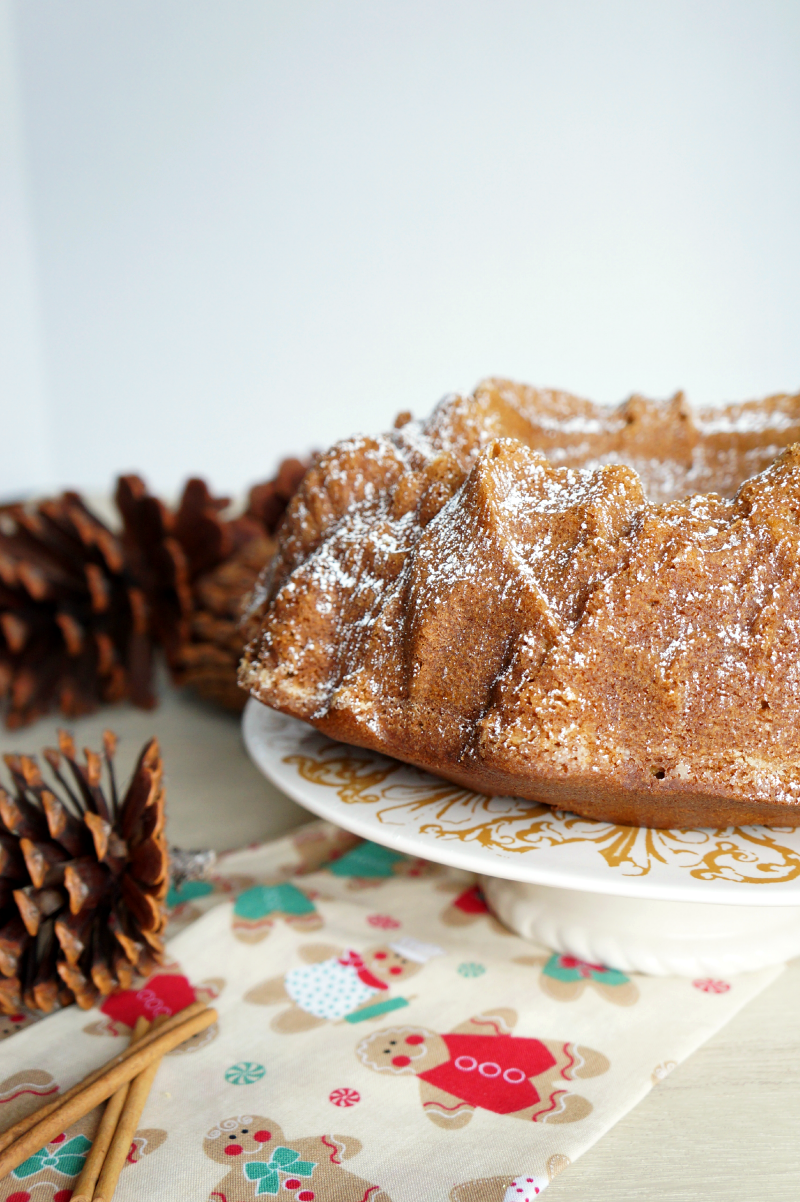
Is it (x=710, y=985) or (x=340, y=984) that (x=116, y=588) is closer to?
(x=340, y=984)

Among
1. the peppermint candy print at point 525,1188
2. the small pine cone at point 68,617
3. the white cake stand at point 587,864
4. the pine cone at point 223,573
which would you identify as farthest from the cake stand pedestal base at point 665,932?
the small pine cone at point 68,617

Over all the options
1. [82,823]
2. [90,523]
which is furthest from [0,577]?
[82,823]

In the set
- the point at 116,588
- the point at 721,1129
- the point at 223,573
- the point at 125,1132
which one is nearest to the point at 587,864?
the point at 721,1129

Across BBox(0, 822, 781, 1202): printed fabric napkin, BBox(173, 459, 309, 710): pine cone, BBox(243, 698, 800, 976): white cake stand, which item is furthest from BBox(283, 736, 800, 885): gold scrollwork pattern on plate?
BBox(173, 459, 309, 710): pine cone

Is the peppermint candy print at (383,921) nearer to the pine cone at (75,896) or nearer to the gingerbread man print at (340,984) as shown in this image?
the gingerbread man print at (340,984)

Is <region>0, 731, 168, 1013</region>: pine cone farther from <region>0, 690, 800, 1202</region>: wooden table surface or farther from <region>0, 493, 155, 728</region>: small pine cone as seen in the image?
<region>0, 493, 155, 728</region>: small pine cone

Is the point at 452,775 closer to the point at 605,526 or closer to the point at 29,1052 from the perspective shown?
the point at 605,526

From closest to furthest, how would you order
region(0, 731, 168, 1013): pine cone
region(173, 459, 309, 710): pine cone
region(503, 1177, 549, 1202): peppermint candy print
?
region(503, 1177, 549, 1202): peppermint candy print, region(0, 731, 168, 1013): pine cone, region(173, 459, 309, 710): pine cone
